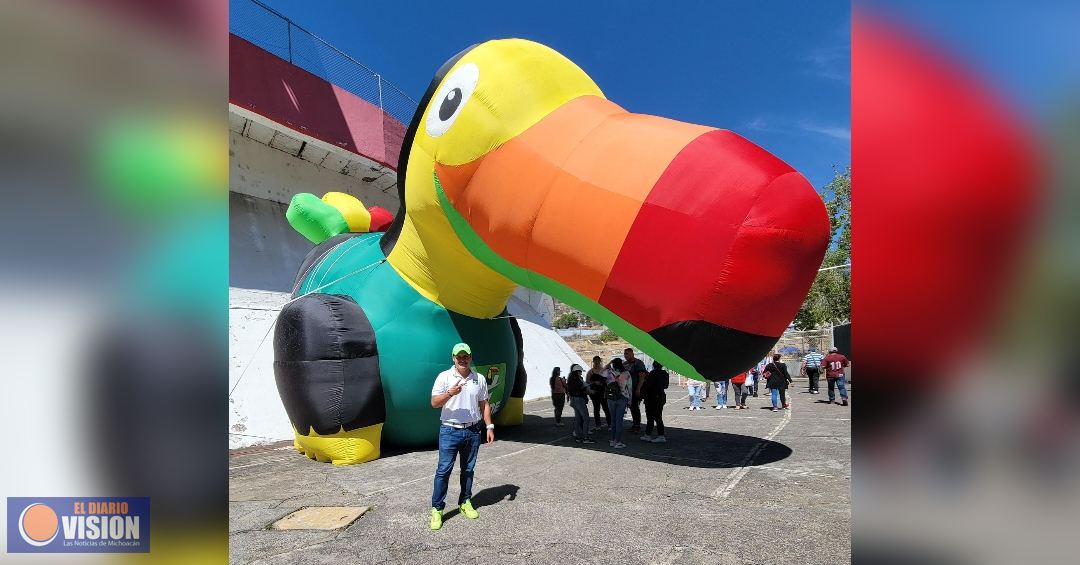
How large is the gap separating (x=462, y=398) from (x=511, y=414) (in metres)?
4.10

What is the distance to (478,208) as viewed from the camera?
5.36 meters

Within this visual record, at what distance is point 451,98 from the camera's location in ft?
18.7

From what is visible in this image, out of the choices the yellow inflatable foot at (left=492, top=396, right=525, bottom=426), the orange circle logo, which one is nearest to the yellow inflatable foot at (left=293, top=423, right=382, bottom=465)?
the yellow inflatable foot at (left=492, top=396, right=525, bottom=426)

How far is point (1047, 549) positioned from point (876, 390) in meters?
0.25

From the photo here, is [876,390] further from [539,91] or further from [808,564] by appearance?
[539,91]

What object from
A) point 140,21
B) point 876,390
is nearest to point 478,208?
point 140,21

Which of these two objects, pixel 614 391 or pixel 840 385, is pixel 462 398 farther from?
pixel 840 385

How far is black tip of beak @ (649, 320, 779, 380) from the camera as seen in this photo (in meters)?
4.17

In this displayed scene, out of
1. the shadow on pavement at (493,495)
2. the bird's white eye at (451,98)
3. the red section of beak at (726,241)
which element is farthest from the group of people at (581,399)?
the bird's white eye at (451,98)

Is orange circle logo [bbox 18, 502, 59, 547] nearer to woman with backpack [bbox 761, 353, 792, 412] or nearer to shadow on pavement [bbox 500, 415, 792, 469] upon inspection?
shadow on pavement [bbox 500, 415, 792, 469]

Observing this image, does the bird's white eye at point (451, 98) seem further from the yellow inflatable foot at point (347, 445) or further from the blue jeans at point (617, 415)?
the blue jeans at point (617, 415)

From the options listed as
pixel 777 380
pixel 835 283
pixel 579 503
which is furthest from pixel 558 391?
pixel 835 283

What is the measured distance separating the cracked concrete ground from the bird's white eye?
11.1 ft

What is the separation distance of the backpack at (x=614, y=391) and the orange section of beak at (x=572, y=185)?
241 cm
